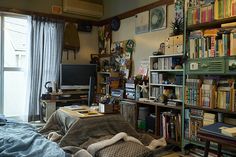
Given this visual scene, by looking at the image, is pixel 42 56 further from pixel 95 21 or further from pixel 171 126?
pixel 171 126

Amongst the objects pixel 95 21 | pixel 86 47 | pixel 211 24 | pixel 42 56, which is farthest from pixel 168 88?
pixel 95 21

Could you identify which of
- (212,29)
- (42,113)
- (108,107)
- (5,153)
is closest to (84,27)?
(42,113)

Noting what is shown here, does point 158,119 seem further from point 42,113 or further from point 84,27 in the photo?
point 84,27

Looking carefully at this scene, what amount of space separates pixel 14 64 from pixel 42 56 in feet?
1.86

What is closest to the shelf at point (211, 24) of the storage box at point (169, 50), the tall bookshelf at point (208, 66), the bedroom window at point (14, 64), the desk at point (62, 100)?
the tall bookshelf at point (208, 66)

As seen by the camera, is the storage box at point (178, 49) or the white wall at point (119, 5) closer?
the storage box at point (178, 49)

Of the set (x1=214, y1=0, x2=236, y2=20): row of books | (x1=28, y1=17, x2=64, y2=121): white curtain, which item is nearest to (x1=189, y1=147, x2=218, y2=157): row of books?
(x1=214, y1=0, x2=236, y2=20): row of books

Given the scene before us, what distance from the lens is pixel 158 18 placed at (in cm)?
396

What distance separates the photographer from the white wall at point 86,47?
209 inches

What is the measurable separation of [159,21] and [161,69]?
90 centimetres

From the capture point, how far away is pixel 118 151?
7.96 feet

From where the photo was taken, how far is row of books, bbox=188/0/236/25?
2.52 meters

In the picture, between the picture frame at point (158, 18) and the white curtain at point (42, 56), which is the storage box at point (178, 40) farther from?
the white curtain at point (42, 56)

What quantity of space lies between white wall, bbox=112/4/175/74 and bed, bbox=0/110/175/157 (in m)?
1.59
